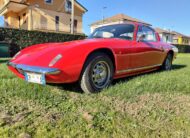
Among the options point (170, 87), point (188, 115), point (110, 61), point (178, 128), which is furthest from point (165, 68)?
point (178, 128)

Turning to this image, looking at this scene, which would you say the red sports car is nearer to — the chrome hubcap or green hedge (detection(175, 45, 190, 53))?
the chrome hubcap

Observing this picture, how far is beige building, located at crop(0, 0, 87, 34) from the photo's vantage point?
26.5 metres

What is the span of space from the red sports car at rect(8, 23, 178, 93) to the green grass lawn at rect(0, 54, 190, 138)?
270 millimetres

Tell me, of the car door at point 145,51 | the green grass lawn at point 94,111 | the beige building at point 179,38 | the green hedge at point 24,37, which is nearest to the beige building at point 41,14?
the green hedge at point 24,37

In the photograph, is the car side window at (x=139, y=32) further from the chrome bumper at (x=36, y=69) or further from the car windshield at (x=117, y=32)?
the chrome bumper at (x=36, y=69)

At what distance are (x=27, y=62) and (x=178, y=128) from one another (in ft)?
7.42

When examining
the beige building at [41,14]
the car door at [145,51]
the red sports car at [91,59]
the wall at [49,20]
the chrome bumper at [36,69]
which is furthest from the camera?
the wall at [49,20]

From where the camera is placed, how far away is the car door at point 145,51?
4.46 metres

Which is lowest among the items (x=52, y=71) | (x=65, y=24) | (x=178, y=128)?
(x=178, y=128)

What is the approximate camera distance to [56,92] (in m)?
3.46

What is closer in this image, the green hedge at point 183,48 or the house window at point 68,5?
the house window at point 68,5

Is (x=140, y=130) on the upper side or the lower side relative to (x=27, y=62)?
lower

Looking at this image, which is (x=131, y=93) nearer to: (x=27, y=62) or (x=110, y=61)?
(x=110, y=61)

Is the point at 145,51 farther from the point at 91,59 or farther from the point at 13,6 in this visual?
the point at 13,6
